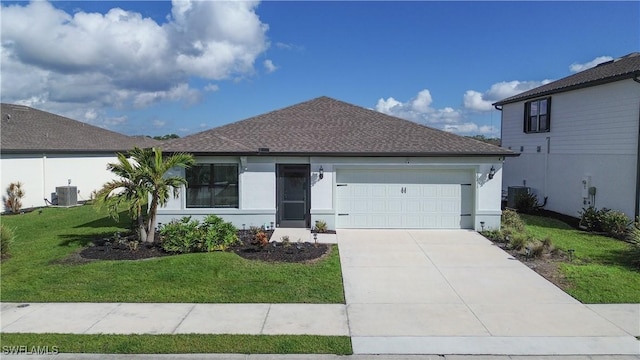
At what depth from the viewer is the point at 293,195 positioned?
14.9 meters

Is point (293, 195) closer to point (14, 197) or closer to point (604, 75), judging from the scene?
point (604, 75)

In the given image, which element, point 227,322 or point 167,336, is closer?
point 167,336

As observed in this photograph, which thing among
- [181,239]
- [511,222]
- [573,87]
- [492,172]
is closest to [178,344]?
[181,239]

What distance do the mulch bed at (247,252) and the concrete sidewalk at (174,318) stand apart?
2.82 meters

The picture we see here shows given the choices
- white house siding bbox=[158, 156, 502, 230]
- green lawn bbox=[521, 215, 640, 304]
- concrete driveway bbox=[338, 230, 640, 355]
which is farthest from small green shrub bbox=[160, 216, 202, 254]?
green lawn bbox=[521, 215, 640, 304]

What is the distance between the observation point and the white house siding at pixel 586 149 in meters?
14.2

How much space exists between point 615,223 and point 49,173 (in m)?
25.1

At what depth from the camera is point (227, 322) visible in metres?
7.19

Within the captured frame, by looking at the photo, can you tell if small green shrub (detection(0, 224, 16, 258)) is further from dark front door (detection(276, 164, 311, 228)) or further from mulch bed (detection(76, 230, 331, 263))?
dark front door (detection(276, 164, 311, 228))

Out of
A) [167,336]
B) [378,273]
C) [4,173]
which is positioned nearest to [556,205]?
[378,273]

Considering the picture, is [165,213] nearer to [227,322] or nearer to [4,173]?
[227,322]

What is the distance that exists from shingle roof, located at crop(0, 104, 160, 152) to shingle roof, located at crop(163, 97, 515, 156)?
1069cm

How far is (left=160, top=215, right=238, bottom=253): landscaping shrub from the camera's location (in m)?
11.2

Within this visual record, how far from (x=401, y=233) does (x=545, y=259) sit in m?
4.37
